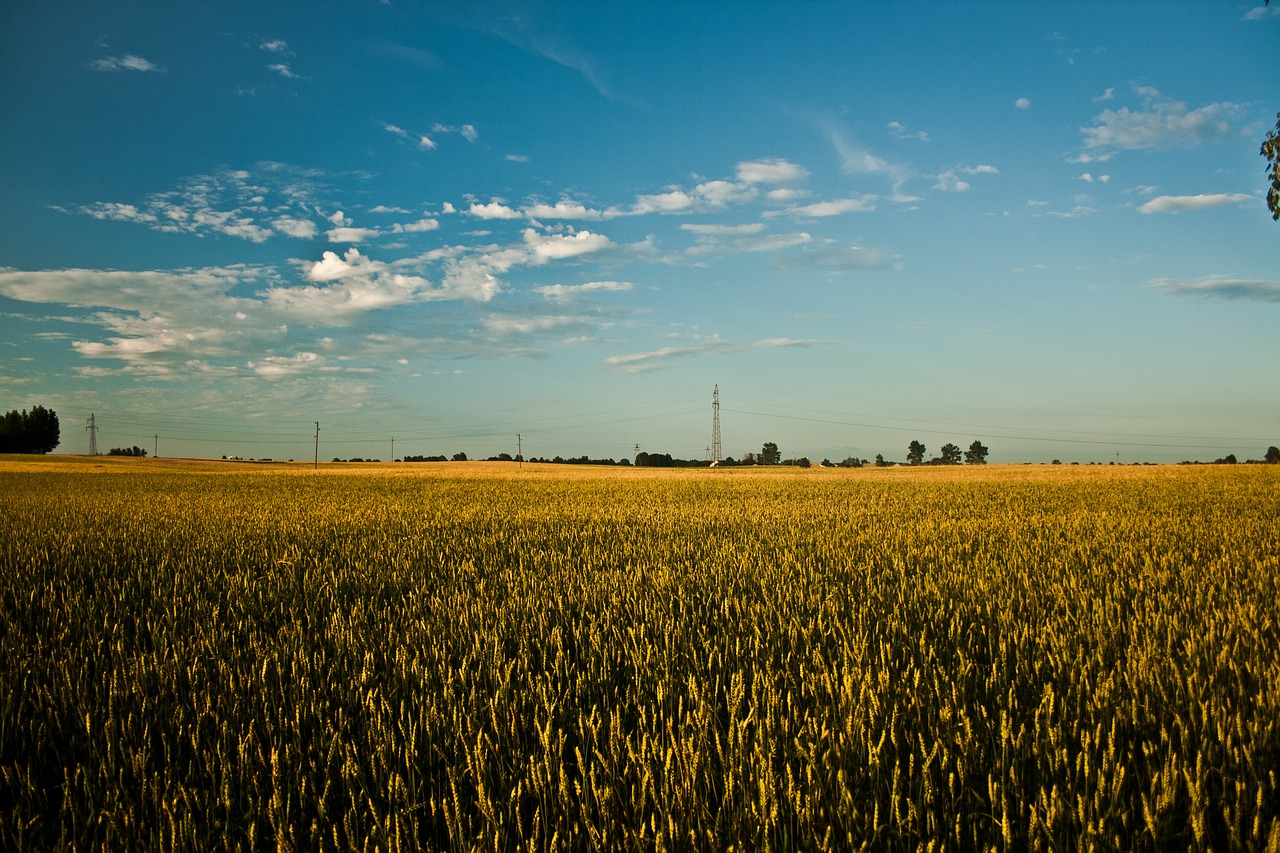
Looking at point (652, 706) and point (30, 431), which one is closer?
point (652, 706)

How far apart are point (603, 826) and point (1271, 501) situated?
18.0 meters

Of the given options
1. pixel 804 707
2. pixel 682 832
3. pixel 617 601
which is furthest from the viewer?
pixel 617 601

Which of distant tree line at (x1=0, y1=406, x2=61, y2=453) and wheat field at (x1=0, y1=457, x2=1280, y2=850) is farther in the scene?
distant tree line at (x1=0, y1=406, x2=61, y2=453)

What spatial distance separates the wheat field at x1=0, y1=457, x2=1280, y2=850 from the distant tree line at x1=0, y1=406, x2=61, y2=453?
148 metres

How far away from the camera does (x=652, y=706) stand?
2689mm

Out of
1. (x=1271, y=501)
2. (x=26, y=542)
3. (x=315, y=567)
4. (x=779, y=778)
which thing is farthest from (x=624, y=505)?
(x=1271, y=501)

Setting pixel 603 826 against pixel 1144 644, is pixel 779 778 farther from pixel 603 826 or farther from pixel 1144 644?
pixel 1144 644

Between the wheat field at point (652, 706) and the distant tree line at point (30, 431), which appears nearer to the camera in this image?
the wheat field at point (652, 706)

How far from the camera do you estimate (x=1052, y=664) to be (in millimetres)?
3275

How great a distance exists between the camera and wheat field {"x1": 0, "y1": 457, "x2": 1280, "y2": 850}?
196 cm

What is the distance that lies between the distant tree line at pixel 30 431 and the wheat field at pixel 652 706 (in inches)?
5836

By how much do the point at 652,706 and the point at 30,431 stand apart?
15922 cm

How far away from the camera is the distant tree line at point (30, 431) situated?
372 feet

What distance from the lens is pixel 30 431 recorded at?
386 ft
